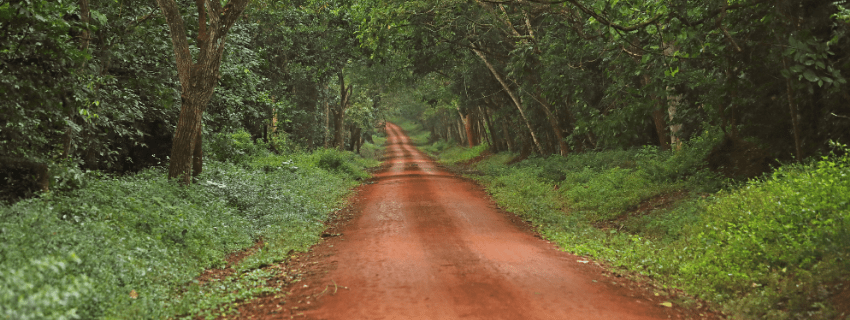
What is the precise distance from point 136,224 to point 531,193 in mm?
10451

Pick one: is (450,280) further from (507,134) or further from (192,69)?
(507,134)

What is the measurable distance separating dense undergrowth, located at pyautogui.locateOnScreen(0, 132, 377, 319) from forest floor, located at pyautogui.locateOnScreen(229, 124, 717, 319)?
61 cm

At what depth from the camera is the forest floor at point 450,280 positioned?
19.2ft

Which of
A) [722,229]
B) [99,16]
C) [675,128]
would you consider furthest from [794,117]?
[99,16]

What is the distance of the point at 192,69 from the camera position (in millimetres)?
10922

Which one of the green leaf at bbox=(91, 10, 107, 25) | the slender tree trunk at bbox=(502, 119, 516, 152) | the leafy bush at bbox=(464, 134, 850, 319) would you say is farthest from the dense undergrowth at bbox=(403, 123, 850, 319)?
the slender tree trunk at bbox=(502, 119, 516, 152)

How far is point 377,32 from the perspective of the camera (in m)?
14.1

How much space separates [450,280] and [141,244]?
13.3ft

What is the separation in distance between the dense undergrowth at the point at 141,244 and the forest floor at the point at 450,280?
0.61 meters

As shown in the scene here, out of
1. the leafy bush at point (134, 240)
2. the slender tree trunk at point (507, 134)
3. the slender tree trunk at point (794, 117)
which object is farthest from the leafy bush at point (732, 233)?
the slender tree trunk at point (507, 134)

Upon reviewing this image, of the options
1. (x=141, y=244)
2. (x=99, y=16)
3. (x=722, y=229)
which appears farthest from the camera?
(x=99, y=16)

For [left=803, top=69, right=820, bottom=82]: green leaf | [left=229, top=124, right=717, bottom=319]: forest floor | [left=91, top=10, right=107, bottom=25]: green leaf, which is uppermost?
[left=91, top=10, right=107, bottom=25]: green leaf

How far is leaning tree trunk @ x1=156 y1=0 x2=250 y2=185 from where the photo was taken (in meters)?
10.9

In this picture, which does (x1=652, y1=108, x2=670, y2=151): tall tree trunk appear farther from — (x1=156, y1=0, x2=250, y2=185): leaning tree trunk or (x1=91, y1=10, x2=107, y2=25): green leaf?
(x1=91, y1=10, x2=107, y2=25): green leaf
